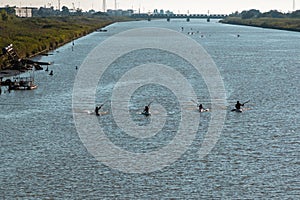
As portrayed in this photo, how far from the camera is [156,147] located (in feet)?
129

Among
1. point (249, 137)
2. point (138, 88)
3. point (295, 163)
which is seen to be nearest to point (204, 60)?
point (138, 88)

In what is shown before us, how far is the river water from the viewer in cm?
3153

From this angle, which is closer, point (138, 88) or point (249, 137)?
point (249, 137)

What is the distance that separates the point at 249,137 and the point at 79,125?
11838 mm

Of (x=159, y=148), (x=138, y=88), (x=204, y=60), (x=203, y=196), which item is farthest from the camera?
(x=204, y=60)

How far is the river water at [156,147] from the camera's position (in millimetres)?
31531

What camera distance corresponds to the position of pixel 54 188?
31.5 m

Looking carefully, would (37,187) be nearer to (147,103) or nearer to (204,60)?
(147,103)

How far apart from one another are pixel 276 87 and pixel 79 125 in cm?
2777

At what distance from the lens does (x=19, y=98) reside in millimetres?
57000

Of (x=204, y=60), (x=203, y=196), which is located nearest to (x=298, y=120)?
(x=203, y=196)

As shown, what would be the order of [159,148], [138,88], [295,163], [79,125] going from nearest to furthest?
[295,163], [159,148], [79,125], [138,88]

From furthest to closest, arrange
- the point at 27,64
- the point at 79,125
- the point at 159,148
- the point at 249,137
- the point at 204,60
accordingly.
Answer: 1. the point at 204,60
2. the point at 27,64
3. the point at 79,125
4. the point at 249,137
5. the point at 159,148

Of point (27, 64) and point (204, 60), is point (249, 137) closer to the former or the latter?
point (27, 64)
